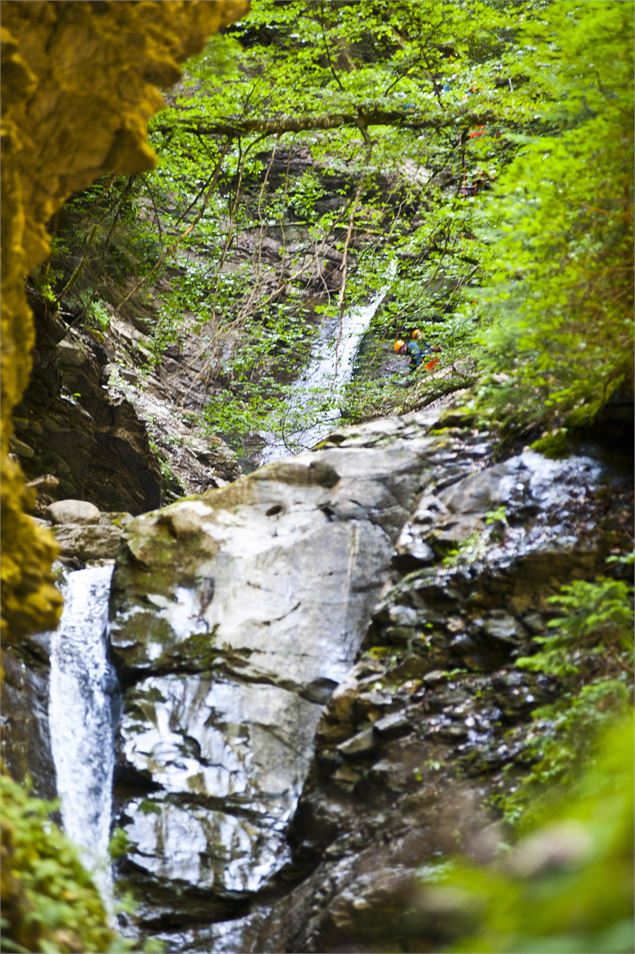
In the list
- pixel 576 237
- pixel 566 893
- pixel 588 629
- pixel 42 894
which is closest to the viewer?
pixel 566 893

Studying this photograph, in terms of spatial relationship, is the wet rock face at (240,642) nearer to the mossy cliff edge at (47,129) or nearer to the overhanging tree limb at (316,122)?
the mossy cliff edge at (47,129)

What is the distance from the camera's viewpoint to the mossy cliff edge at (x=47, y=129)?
5.27m

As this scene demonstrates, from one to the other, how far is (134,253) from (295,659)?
22.7 feet

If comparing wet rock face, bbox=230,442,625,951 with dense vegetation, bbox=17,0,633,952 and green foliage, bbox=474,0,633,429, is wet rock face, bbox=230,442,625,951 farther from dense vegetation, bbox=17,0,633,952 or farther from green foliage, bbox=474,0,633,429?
green foliage, bbox=474,0,633,429

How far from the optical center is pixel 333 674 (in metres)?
7.93

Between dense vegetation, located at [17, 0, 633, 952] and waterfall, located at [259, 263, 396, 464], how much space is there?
421 mm

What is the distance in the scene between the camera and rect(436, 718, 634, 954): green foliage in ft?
4.06

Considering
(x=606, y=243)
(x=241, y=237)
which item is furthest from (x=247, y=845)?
(x=241, y=237)

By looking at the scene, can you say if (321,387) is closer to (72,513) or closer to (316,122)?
(316,122)

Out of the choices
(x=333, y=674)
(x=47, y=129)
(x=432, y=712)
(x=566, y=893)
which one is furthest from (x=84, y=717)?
(x=566, y=893)

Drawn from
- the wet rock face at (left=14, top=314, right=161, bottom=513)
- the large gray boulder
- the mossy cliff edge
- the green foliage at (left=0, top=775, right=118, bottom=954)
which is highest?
the wet rock face at (left=14, top=314, right=161, bottom=513)

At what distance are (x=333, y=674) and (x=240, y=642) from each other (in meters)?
0.87

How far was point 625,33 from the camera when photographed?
6730 mm

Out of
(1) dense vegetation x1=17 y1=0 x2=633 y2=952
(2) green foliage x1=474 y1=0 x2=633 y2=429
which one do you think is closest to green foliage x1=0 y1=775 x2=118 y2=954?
(1) dense vegetation x1=17 y1=0 x2=633 y2=952
